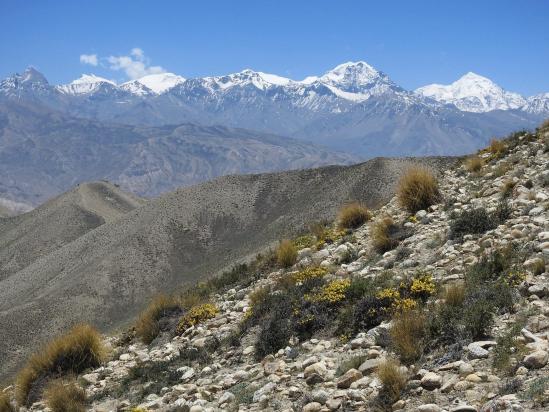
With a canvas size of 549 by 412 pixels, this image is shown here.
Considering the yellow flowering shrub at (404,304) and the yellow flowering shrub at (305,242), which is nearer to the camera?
the yellow flowering shrub at (404,304)

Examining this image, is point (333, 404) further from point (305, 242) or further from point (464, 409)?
point (305, 242)

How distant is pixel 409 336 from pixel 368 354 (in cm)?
69

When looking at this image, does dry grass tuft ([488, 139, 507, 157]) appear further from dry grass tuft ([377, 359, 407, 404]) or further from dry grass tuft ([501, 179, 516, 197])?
dry grass tuft ([377, 359, 407, 404])

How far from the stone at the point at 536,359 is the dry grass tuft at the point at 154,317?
31.4 feet

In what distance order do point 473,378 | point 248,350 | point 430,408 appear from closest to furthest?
point 430,408
point 473,378
point 248,350

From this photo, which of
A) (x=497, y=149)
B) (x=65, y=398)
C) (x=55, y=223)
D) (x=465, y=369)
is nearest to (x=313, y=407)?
(x=465, y=369)

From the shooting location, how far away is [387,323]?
8875 millimetres

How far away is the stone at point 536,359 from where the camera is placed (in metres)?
6.23

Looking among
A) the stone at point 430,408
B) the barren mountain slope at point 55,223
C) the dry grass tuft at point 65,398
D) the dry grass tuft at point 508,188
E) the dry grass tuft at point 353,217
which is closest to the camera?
the stone at point 430,408

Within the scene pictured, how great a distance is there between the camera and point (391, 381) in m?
6.75

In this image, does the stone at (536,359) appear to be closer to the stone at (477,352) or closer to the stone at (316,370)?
the stone at (477,352)

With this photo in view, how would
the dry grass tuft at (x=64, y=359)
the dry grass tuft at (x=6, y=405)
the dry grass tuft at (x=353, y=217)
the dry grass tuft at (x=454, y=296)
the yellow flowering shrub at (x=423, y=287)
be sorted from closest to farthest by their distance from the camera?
1. the dry grass tuft at (x=454, y=296)
2. the yellow flowering shrub at (x=423, y=287)
3. the dry grass tuft at (x=6, y=405)
4. the dry grass tuft at (x=64, y=359)
5. the dry grass tuft at (x=353, y=217)

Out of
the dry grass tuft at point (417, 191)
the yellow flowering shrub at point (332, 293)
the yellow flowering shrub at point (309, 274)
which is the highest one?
the dry grass tuft at point (417, 191)

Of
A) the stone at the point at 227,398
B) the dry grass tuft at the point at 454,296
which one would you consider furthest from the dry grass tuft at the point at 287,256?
the stone at the point at 227,398
